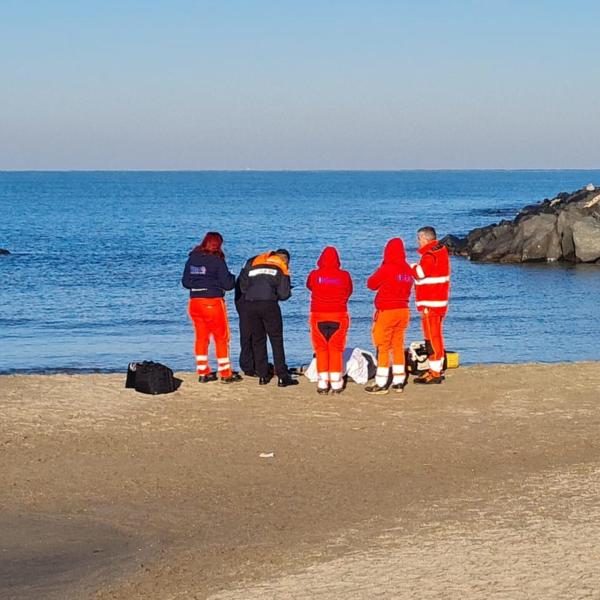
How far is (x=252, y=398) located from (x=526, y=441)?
357cm

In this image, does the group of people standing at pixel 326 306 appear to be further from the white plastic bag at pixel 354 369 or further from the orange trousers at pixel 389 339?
the white plastic bag at pixel 354 369

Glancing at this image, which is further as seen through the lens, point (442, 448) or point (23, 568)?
point (442, 448)

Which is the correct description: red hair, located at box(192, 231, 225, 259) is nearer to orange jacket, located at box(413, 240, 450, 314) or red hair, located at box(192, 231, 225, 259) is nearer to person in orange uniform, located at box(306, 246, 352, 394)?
person in orange uniform, located at box(306, 246, 352, 394)

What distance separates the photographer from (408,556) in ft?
27.9

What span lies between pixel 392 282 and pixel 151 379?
318 centimetres

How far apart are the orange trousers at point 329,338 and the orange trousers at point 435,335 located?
1133 millimetres

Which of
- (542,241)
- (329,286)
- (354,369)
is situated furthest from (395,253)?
(542,241)

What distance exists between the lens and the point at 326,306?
1455 cm

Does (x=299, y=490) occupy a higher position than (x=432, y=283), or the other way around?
(x=432, y=283)

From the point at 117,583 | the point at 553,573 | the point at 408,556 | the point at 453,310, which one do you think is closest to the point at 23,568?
the point at 117,583

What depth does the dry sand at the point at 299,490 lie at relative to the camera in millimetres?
8172

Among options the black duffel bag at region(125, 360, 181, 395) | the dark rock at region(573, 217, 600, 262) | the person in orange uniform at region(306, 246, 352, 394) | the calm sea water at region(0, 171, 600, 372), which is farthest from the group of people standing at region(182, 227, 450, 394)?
the dark rock at region(573, 217, 600, 262)

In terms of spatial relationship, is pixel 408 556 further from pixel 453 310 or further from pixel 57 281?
pixel 57 281

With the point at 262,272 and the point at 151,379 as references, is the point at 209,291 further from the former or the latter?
the point at 151,379
